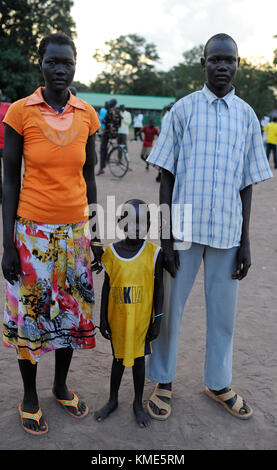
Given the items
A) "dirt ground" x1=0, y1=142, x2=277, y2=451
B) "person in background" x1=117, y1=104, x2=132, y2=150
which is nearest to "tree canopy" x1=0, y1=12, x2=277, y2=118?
"person in background" x1=117, y1=104, x2=132, y2=150

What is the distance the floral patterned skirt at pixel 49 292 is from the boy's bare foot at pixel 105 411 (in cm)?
41

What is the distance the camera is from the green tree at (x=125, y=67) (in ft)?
178

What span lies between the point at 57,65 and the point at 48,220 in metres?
0.75

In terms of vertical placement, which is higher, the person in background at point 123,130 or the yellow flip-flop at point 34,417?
the person in background at point 123,130

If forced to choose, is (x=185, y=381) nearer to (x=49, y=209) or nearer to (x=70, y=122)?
(x=49, y=209)

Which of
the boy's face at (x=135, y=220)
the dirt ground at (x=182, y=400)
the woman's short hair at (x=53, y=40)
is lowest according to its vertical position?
the dirt ground at (x=182, y=400)

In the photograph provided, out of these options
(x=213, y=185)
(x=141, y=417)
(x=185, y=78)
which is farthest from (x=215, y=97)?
(x=185, y=78)

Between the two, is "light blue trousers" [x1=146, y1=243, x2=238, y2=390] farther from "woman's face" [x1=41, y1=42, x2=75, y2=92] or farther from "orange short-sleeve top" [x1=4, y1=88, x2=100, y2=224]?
"woman's face" [x1=41, y1=42, x2=75, y2=92]

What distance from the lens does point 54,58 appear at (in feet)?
6.75

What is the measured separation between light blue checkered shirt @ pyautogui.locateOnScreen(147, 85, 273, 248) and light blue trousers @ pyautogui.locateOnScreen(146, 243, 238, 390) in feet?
0.42

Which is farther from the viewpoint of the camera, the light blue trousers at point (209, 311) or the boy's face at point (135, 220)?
the light blue trousers at point (209, 311)

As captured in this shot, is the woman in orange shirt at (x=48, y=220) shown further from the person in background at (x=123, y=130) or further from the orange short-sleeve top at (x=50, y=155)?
the person in background at (x=123, y=130)

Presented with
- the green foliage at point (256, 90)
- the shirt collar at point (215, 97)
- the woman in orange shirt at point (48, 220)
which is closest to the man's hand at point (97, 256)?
the woman in orange shirt at point (48, 220)
